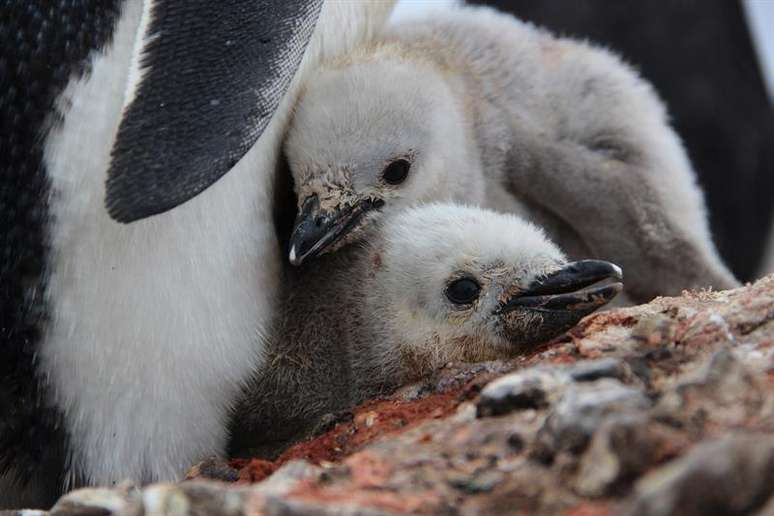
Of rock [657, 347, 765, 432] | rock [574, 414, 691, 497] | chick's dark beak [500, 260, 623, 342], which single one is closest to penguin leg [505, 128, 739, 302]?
chick's dark beak [500, 260, 623, 342]

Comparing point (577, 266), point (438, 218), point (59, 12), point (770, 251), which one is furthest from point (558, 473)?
point (770, 251)

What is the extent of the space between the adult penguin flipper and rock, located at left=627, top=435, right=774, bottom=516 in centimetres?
86

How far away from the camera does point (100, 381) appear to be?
1945mm

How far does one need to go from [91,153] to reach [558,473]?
0.91 metres

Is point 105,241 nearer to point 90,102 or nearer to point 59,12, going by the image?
point 90,102

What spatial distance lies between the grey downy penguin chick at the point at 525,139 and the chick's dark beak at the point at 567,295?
0.36m

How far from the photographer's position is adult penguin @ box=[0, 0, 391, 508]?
73.2 inches

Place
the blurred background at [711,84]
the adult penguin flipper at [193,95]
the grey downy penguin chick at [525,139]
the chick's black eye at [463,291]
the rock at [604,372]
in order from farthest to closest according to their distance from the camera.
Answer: the blurred background at [711,84] < the grey downy penguin chick at [525,139] < the chick's black eye at [463,291] < the adult penguin flipper at [193,95] < the rock at [604,372]

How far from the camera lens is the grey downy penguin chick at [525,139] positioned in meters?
2.25

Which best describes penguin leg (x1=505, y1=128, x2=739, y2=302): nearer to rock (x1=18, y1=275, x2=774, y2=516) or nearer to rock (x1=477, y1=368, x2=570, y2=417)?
rock (x1=18, y1=275, x2=774, y2=516)

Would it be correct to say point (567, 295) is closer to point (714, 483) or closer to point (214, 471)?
point (214, 471)

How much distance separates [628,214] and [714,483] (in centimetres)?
156

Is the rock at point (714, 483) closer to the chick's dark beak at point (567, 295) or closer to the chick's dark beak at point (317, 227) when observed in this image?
the chick's dark beak at point (567, 295)

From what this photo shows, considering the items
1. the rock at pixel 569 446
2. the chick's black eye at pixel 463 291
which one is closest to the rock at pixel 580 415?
the rock at pixel 569 446
